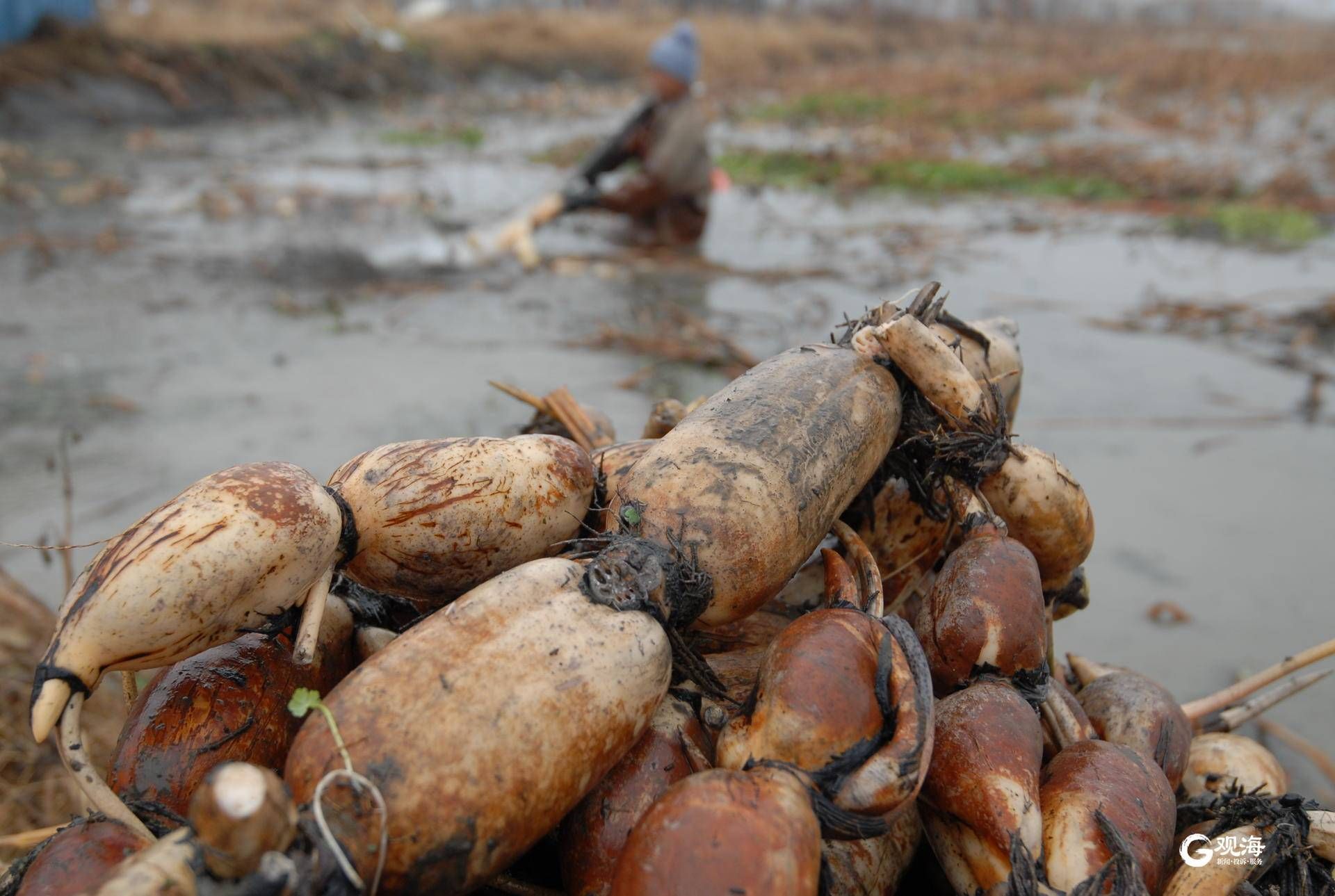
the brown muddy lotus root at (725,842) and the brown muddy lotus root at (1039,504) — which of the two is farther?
the brown muddy lotus root at (1039,504)

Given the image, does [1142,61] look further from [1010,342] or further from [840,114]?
[1010,342]

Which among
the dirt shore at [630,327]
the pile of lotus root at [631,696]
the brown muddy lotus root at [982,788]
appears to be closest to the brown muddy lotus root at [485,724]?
the pile of lotus root at [631,696]

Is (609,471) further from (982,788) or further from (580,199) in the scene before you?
(580,199)

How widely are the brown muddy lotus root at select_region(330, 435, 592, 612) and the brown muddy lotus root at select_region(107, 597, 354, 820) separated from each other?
26 centimetres

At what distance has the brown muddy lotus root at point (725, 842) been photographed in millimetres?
Answer: 1258

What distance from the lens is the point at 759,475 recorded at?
72.7 inches

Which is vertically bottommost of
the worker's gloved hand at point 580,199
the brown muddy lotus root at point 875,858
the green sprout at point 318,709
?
the worker's gloved hand at point 580,199

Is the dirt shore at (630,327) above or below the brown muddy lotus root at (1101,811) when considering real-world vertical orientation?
below

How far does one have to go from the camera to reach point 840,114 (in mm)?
18500

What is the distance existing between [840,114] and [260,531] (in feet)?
61.6

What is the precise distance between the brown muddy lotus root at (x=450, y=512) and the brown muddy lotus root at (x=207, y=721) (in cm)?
26

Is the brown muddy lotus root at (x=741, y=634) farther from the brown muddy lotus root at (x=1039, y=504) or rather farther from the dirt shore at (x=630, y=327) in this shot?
the dirt shore at (x=630, y=327)

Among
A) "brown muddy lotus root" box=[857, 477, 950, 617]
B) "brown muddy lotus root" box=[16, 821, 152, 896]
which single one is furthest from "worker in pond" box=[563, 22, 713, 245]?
"brown muddy lotus root" box=[16, 821, 152, 896]

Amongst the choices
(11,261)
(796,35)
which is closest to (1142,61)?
(796,35)
